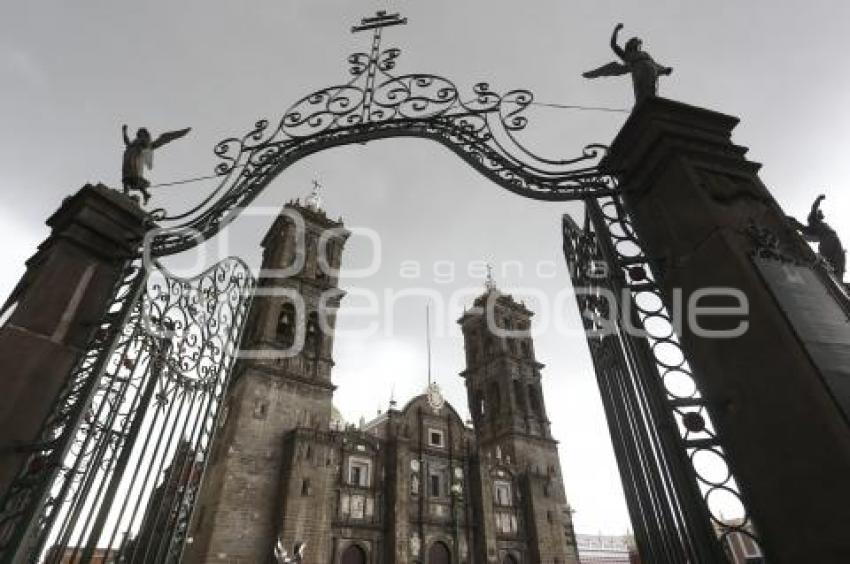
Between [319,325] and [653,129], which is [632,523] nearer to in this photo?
[653,129]

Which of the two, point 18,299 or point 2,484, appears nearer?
point 2,484

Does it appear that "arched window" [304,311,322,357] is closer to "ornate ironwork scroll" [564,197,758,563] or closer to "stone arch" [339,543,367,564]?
"stone arch" [339,543,367,564]

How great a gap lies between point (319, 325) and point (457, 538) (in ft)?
51.0

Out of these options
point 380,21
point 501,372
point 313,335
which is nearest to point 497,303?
point 501,372

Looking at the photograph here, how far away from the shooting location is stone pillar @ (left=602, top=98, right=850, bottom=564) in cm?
249

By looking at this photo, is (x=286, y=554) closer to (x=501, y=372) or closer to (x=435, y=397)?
(x=435, y=397)

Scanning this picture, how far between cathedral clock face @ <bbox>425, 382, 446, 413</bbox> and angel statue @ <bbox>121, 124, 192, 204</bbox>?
31.9 m

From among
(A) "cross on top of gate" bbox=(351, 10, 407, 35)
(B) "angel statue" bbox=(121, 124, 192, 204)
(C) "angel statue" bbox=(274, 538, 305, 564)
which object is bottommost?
(C) "angel statue" bbox=(274, 538, 305, 564)

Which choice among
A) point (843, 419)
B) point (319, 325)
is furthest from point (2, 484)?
point (319, 325)

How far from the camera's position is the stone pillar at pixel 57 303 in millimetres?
3896

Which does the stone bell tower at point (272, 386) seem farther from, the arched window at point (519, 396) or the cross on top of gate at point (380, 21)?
the cross on top of gate at point (380, 21)

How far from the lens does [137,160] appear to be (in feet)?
17.9

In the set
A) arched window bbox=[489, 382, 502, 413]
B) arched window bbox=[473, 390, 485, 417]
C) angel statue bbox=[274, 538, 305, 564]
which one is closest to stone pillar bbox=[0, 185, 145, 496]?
angel statue bbox=[274, 538, 305, 564]

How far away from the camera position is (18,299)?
4379 millimetres
